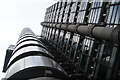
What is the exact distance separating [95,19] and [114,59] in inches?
417

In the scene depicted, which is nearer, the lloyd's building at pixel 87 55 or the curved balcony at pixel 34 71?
the curved balcony at pixel 34 71

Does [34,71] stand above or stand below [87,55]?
below

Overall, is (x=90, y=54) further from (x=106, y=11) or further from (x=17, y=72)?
(x=17, y=72)

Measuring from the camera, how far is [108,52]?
21.3 meters

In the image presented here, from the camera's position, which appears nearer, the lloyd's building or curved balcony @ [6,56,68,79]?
curved balcony @ [6,56,68,79]

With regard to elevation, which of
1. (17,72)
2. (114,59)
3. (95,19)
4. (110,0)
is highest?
(110,0)

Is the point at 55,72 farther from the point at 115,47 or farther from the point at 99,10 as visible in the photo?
the point at 99,10

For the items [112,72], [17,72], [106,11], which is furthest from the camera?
[106,11]

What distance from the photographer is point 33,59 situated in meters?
19.7

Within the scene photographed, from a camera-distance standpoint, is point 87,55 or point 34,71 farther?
point 87,55

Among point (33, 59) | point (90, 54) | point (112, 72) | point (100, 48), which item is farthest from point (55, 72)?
point (90, 54)

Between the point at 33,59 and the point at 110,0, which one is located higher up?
the point at 110,0

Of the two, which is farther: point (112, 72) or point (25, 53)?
point (25, 53)

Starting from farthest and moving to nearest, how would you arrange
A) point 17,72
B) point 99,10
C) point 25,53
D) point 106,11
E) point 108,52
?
point 99,10
point 106,11
point 25,53
point 108,52
point 17,72
